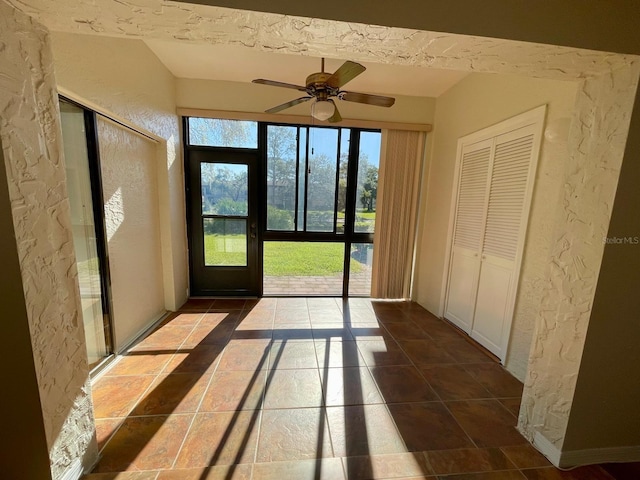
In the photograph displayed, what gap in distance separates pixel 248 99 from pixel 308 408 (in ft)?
10.4

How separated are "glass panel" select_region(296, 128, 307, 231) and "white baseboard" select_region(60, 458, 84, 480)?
274cm

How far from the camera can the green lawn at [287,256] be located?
3475 millimetres

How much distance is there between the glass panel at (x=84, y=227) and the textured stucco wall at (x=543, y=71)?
0.95m

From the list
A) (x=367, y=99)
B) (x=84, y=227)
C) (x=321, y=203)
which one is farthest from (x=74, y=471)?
(x=321, y=203)

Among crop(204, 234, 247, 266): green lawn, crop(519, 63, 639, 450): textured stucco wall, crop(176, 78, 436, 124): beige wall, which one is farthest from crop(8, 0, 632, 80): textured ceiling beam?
crop(204, 234, 247, 266): green lawn

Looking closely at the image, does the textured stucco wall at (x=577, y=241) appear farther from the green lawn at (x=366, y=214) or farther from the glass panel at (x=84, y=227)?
the glass panel at (x=84, y=227)

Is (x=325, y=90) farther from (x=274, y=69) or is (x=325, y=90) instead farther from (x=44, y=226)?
(x=44, y=226)

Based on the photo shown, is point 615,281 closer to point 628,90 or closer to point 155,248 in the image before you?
point 628,90

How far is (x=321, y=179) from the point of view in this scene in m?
3.46

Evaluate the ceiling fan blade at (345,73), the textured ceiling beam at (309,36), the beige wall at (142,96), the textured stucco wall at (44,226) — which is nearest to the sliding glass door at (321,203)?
the beige wall at (142,96)

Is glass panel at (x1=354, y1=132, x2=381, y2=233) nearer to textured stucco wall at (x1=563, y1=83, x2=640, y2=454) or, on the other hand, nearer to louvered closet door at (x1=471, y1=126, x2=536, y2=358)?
louvered closet door at (x1=471, y1=126, x2=536, y2=358)

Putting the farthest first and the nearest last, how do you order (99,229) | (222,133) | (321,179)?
(321,179), (222,133), (99,229)

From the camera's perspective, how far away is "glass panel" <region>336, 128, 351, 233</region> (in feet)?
11.1

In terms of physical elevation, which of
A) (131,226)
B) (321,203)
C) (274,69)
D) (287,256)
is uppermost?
(274,69)
